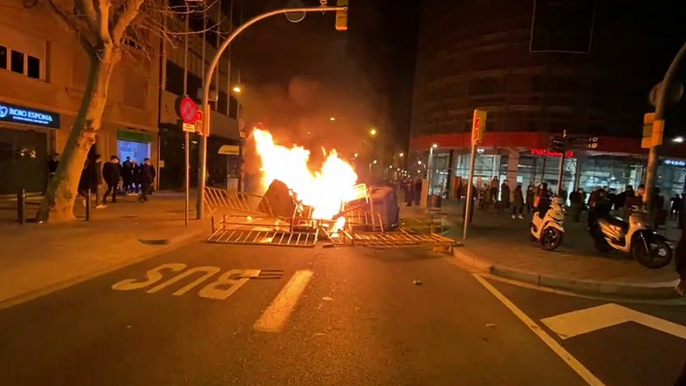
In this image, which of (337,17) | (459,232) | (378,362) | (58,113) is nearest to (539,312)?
(378,362)

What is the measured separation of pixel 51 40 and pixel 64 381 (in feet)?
60.8

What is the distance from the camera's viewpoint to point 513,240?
13.4 meters

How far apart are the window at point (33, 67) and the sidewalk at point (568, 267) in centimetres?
1606

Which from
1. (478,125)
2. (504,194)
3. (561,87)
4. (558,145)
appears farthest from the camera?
(561,87)

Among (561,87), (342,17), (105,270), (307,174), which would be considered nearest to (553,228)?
(342,17)

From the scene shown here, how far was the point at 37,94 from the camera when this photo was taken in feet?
59.4

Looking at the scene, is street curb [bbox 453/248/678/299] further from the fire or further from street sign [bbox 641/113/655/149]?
the fire

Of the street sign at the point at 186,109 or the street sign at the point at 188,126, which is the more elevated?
the street sign at the point at 186,109

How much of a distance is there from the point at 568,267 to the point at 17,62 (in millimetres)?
18751

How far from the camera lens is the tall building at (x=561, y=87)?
2928 centimetres

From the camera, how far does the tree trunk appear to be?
12.4 m

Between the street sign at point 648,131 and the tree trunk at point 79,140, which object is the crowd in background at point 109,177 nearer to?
the tree trunk at point 79,140

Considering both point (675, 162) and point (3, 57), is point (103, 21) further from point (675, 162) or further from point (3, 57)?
point (675, 162)

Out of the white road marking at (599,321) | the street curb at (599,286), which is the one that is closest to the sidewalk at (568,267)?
the street curb at (599,286)
